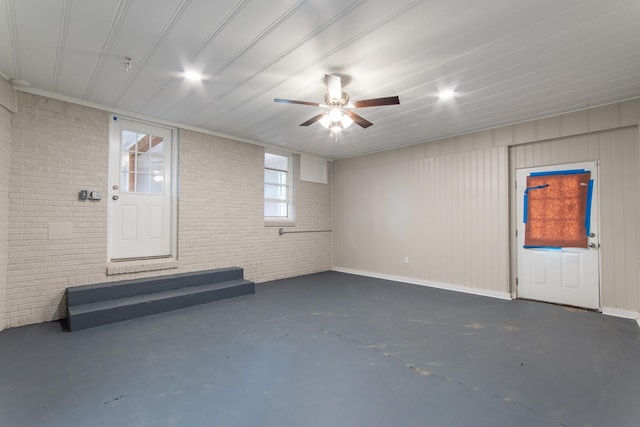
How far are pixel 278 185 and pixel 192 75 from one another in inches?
133

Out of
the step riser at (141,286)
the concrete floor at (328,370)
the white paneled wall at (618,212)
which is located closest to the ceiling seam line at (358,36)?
the concrete floor at (328,370)

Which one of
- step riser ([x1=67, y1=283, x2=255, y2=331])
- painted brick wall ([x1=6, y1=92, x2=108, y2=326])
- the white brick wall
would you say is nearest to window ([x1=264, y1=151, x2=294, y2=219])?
the white brick wall

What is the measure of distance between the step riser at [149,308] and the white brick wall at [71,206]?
0.65 m

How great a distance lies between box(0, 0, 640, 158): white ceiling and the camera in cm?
216

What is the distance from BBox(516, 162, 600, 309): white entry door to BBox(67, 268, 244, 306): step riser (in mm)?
4741

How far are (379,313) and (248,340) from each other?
1783 millimetres

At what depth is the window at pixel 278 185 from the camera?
20.4 ft

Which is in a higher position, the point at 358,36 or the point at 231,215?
the point at 358,36

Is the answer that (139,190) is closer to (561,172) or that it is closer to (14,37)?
(14,37)

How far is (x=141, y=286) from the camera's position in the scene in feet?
13.3

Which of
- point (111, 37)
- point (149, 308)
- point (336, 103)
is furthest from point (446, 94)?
point (149, 308)

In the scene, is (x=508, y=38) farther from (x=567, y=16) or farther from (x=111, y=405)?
(x=111, y=405)

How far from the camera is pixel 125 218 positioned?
14.2 ft

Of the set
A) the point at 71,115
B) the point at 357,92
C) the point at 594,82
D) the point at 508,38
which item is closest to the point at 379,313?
the point at 357,92
